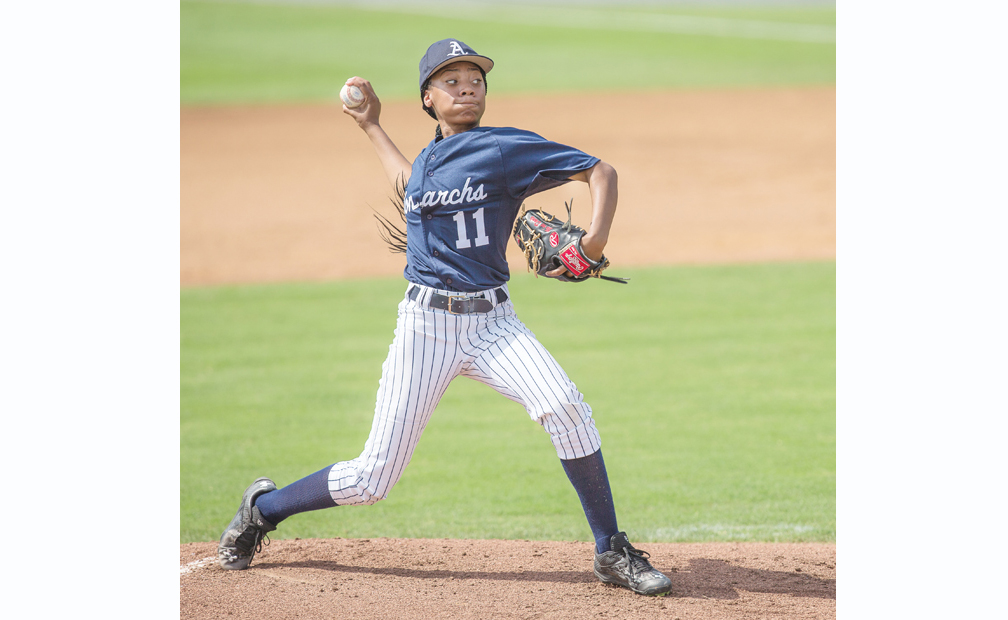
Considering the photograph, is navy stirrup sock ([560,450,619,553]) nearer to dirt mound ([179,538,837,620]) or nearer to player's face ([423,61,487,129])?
dirt mound ([179,538,837,620])

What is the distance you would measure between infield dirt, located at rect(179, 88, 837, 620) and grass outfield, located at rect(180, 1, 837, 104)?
297 centimetres

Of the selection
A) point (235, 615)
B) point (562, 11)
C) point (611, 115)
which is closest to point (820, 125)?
point (611, 115)

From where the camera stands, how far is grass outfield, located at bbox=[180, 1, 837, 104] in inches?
1081

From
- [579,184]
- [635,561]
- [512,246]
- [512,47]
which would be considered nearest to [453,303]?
[635,561]

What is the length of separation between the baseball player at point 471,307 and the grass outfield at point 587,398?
1.12 meters

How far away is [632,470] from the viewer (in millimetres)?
5496

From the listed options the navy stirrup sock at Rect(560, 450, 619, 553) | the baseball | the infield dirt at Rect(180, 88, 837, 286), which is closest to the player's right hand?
the baseball

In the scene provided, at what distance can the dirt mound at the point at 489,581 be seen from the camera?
334 centimetres

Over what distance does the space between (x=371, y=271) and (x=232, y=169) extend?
7.38m

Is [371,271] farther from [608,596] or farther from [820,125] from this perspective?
[820,125]

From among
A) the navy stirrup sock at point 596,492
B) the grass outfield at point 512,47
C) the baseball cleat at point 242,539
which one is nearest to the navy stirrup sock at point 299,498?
the baseball cleat at point 242,539

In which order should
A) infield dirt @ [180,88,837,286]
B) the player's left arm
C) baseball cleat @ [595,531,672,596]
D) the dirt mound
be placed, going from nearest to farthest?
the player's left arm, the dirt mound, baseball cleat @ [595,531,672,596], infield dirt @ [180,88,837,286]

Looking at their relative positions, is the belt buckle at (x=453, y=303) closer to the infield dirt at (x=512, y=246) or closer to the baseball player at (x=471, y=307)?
the baseball player at (x=471, y=307)

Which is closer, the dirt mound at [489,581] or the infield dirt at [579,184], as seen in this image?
the dirt mound at [489,581]
